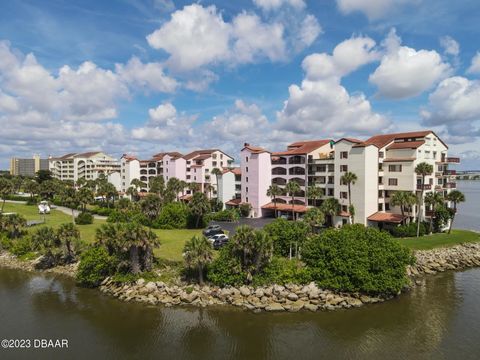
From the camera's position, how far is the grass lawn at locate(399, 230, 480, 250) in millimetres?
55856

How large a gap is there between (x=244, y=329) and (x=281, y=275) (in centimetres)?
913

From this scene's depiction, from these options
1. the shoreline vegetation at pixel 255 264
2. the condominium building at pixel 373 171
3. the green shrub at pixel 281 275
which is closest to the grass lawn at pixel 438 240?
the shoreline vegetation at pixel 255 264

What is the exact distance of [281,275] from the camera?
41562mm

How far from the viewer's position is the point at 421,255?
2083 inches

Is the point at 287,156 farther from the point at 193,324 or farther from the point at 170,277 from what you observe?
the point at 193,324

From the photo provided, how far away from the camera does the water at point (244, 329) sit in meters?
30.3

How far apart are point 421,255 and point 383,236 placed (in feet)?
47.9

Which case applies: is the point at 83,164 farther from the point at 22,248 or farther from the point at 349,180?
the point at 349,180

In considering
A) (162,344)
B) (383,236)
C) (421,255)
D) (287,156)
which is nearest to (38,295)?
(162,344)

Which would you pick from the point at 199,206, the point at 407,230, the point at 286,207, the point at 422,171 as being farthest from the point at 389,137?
the point at 199,206

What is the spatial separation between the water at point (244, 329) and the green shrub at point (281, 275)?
14.9 ft

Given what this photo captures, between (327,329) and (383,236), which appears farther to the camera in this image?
(383,236)

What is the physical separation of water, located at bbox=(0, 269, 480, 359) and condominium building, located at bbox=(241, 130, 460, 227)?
25358mm

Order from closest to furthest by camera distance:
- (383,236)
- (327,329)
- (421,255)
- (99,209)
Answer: (327,329)
(383,236)
(421,255)
(99,209)
